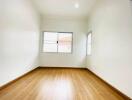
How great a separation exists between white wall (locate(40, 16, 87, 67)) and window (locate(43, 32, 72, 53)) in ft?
0.78

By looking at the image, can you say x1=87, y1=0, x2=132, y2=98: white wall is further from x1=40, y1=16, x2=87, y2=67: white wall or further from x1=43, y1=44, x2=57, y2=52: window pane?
x1=43, y1=44, x2=57, y2=52: window pane

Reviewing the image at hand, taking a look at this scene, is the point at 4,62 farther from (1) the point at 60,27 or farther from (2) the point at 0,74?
(1) the point at 60,27

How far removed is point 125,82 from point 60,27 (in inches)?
204

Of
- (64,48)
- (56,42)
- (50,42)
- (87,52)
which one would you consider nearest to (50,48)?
(50,42)

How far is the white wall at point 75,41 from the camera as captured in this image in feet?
23.6

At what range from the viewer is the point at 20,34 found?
13.4ft

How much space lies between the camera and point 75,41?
23.7 feet

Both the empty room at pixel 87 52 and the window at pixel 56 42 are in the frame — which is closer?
the empty room at pixel 87 52

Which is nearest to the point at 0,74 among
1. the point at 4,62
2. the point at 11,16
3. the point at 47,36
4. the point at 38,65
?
the point at 4,62

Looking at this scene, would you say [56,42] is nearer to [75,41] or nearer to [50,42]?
[50,42]

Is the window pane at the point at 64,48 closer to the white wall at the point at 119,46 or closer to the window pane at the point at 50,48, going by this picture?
the window pane at the point at 50,48

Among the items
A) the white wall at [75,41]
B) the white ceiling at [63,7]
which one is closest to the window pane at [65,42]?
the white wall at [75,41]

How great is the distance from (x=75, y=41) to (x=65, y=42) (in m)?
0.58

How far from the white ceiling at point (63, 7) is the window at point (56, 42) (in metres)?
1.18
